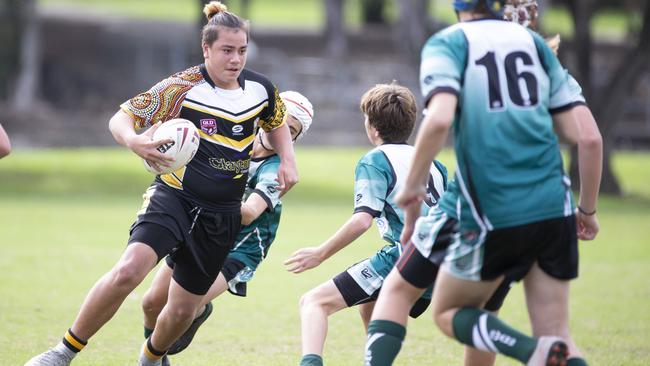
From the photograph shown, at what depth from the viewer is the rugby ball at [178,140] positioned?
17.8 ft

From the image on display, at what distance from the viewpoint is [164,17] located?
51.8 meters

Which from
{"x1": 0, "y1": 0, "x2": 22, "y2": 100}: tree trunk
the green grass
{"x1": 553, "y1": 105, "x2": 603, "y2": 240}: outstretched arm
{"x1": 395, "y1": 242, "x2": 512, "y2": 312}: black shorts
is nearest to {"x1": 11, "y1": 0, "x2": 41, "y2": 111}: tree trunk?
{"x1": 0, "y1": 0, "x2": 22, "y2": 100}: tree trunk

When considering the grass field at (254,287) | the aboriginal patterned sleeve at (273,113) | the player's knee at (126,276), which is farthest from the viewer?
the grass field at (254,287)

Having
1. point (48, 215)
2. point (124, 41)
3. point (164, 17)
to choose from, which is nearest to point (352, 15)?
point (164, 17)

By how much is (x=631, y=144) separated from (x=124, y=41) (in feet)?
62.8

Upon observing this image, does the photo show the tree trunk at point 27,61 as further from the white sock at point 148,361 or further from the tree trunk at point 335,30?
the white sock at point 148,361

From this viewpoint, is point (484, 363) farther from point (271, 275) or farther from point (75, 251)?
point (75, 251)

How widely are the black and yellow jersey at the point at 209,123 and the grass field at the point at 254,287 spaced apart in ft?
5.08

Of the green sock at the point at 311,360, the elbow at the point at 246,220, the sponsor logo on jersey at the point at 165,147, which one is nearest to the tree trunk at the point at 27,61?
the elbow at the point at 246,220

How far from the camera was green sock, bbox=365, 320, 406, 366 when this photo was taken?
4.91m

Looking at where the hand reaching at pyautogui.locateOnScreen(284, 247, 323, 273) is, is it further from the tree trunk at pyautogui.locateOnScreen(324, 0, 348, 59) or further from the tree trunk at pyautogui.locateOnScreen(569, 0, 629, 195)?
the tree trunk at pyautogui.locateOnScreen(324, 0, 348, 59)

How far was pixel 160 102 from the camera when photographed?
566 cm

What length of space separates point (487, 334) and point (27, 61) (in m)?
31.4

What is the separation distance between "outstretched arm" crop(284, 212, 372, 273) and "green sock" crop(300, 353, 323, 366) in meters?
0.49
